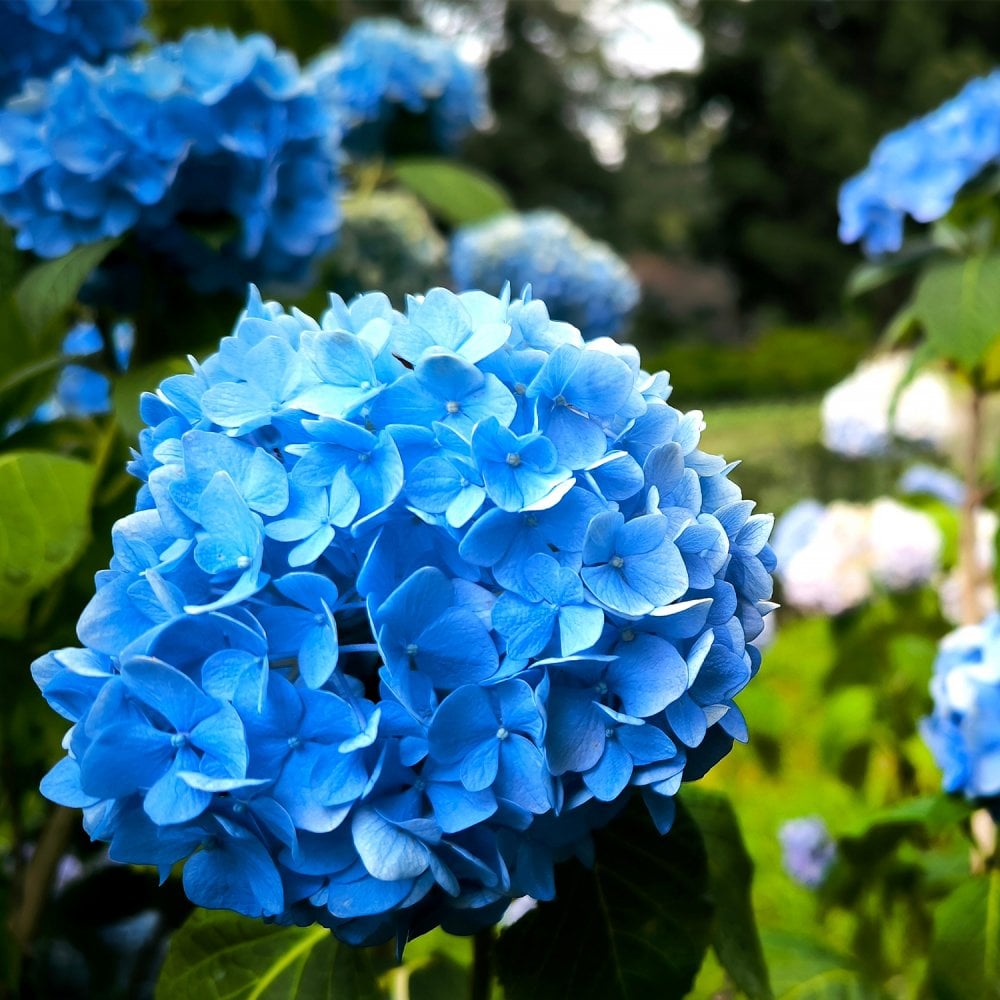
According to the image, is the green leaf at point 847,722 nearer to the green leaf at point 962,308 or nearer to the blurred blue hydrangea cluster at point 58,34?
the green leaf at point 962,308

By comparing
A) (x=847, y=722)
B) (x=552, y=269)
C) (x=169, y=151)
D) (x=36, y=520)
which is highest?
(x=169, y=151)

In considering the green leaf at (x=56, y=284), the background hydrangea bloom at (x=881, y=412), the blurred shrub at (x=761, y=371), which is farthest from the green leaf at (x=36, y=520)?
the blurred shrub at (x=761, y=371)

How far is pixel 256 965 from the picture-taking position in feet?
2.81

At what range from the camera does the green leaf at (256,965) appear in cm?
83

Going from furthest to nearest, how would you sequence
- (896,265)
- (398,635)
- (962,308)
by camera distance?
(896,265) → (962,308) → (398,635)

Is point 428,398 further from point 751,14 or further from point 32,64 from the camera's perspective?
point 751,14

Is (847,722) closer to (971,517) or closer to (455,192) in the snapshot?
(971,517)

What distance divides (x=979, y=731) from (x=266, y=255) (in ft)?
2.82

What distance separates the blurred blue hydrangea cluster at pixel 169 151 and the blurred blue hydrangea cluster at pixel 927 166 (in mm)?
851

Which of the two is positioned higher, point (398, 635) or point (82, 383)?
point (398, 635)

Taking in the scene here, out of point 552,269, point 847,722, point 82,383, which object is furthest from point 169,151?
point 552,269

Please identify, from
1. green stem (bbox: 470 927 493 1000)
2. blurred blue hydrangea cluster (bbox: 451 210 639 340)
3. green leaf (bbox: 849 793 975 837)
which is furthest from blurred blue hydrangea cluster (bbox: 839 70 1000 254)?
blurred blue hydrangea cluster (bbox: 451 210 639 340)

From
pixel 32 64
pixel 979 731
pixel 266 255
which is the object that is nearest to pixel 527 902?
pixel 979 731

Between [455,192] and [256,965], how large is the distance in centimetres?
136
